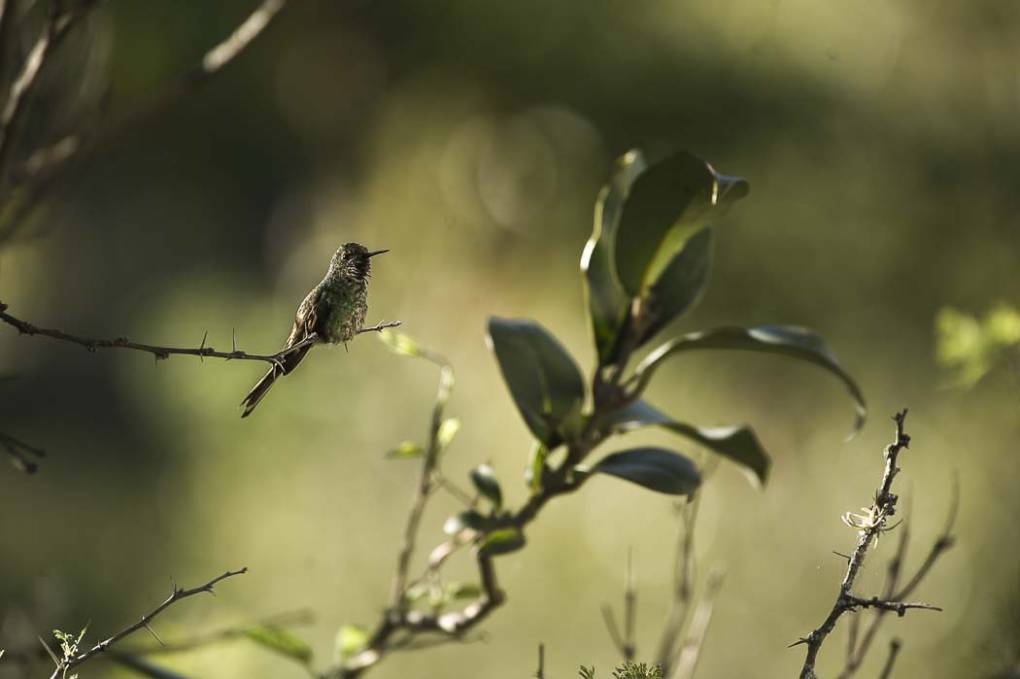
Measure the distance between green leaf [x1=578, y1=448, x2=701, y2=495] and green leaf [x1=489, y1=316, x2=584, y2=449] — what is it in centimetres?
5

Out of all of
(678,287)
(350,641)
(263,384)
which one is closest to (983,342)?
(678,287)

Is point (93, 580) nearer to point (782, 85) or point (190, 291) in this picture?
point (190, 291)

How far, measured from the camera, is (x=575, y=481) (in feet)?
2.88

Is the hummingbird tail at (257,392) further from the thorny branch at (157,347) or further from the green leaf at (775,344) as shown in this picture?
the green leaf at (775,344)

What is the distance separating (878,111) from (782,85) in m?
0.22

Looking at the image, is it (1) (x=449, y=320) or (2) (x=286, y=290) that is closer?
(1) (x=449, y=320)

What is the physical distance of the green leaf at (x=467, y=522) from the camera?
35.4 inches

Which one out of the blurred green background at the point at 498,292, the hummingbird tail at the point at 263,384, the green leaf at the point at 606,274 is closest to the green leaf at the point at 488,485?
the green leaf at the point at 606,274

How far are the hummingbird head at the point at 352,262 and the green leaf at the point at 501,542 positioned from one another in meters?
0.30

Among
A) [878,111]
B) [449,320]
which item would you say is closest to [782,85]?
[878,111]

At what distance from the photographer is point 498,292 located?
2.56 m

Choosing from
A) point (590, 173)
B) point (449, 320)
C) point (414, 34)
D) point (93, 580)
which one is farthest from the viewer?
point (414, 34)

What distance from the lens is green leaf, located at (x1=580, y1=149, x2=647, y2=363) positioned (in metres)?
0.95

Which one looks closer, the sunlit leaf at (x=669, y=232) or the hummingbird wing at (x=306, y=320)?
the hummingbird wing at (x=306, y=320)
